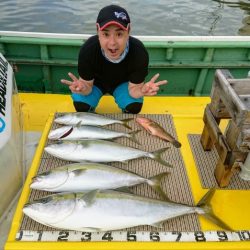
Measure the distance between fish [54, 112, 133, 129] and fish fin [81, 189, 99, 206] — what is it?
1.18m

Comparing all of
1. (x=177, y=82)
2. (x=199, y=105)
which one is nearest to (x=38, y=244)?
(x=199, y=105)

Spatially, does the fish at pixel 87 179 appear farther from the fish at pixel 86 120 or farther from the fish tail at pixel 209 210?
the fish at pixel 86 120

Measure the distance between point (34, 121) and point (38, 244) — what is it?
1.98 metres

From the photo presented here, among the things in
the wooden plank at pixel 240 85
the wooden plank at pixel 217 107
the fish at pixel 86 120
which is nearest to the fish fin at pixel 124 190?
the fish at pixel 86 120

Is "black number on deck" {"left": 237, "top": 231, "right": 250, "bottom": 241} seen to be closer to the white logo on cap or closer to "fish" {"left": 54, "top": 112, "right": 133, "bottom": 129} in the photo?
"fish" {"left": 54, "top": 112, "right": 133, "bottom": 129}

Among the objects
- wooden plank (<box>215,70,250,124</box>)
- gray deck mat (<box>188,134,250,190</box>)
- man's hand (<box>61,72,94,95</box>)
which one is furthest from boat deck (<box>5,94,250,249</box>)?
wooden plank (<box>215,70,250,124</box>)

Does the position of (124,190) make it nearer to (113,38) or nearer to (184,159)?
(184,159)

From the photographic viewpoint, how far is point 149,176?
2957 mm

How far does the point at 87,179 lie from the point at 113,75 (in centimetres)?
173

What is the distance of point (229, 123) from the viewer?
2855mm

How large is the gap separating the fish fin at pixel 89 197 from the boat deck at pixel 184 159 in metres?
0.31

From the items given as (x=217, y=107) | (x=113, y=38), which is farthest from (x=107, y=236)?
(x=113, y=38)

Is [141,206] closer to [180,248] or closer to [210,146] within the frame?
[180,248]

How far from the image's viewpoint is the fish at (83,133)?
3.32 meters
